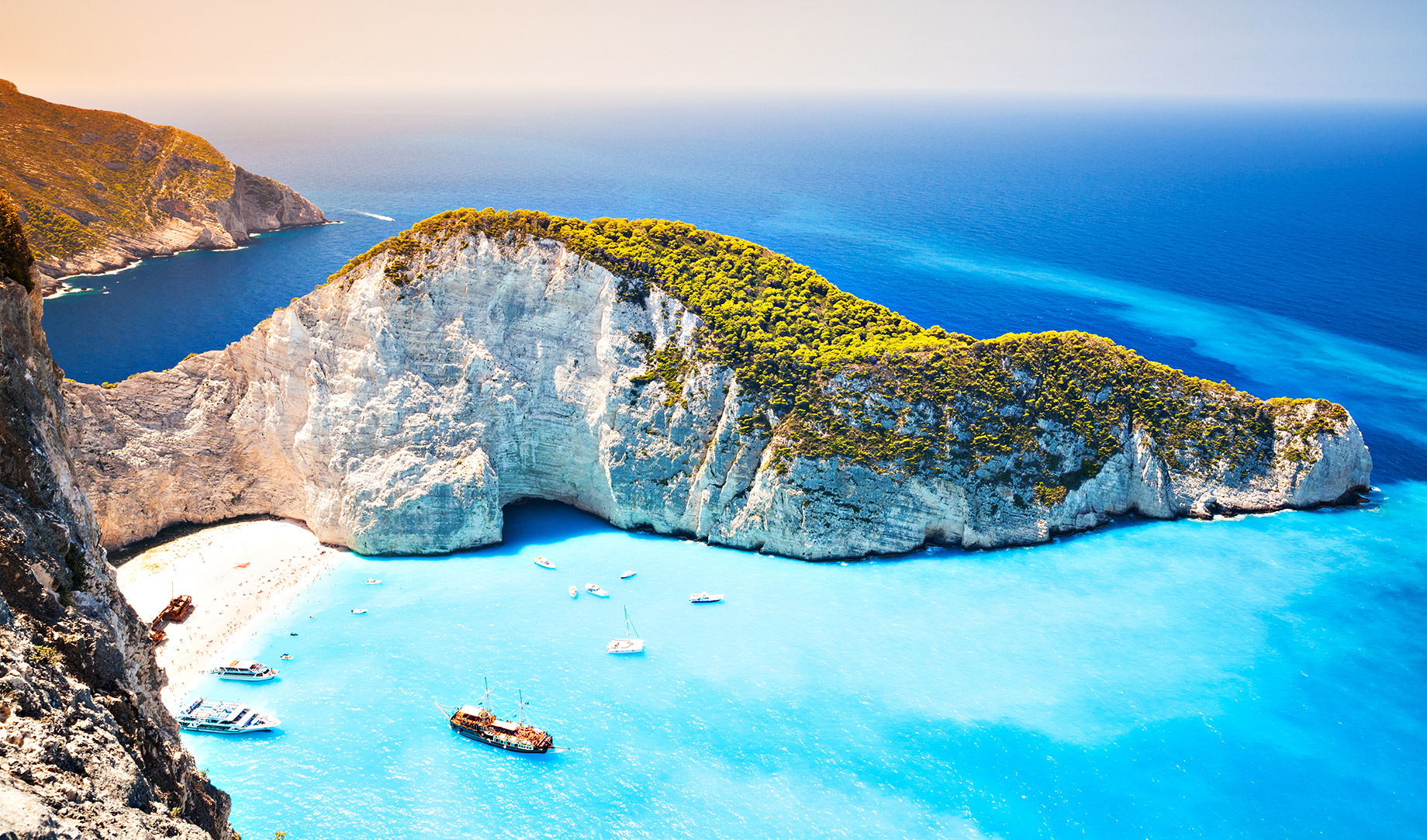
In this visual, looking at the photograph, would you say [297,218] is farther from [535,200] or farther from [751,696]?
[751,696]

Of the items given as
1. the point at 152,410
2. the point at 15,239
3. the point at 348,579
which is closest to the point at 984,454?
the point at 348,579

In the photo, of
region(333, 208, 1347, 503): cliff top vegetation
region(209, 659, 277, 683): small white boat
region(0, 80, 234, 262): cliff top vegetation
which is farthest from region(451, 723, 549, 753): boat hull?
region(0, 80, 234, 262): cliff top vegetation

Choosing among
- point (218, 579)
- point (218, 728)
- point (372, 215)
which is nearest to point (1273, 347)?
point (218, 728)

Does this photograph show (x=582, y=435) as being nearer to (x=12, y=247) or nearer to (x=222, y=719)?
(x=222, y=719)

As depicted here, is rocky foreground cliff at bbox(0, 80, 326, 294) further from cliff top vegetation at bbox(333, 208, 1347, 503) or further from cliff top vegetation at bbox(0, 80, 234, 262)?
cliff top vegetation at bbox(333, 208, 1347, 503)

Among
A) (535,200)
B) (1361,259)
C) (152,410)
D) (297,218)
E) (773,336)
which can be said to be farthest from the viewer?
(535,200)

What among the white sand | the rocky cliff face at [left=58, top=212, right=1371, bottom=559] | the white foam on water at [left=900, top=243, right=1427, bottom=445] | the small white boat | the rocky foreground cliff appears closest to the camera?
the small white boat

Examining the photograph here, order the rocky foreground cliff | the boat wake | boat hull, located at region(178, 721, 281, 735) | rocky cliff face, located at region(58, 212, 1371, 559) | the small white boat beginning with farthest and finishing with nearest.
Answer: the boat wake → the rocky foreground cliff → rocky cliff face, located at region(58, 212, 1371, 559) → the small white boat → boat hull, located at region(178, 721, 281, 735)
